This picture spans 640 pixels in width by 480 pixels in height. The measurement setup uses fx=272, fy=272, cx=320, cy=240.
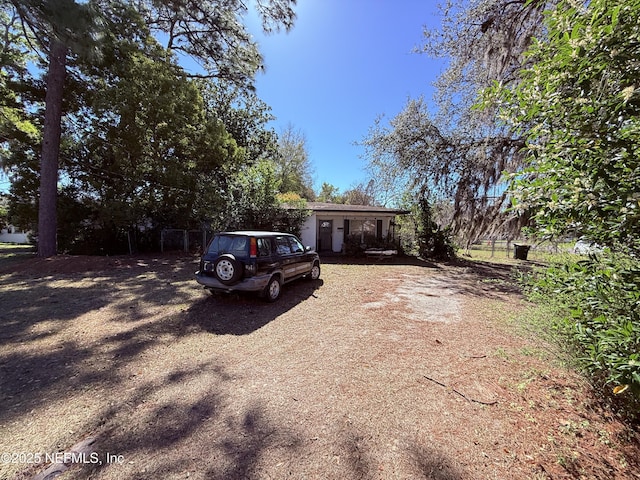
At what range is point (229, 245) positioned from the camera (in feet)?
18.7

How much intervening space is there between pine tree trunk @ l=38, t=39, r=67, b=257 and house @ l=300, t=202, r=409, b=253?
10.3 metres

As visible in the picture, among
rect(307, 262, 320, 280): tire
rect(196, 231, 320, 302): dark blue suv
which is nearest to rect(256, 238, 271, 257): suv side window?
rect(196, 231, 320, 302): dark blue suv

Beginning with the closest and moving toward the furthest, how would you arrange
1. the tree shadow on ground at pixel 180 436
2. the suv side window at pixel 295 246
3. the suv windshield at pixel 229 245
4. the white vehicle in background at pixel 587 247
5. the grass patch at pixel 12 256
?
1. the tree shadow on ground at pixel 180 436
2. the white vehicle in background at pixel 587 247
3. the suv windshield at pixel 229 245
4. the suv side window at pixel 295 246
5. the grass patch at pixel 12 256

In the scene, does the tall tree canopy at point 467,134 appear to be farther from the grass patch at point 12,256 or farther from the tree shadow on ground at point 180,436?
the grass patch at point 12,256

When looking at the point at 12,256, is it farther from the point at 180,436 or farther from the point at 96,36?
the point at 180,436

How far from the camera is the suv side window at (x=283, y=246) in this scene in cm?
639

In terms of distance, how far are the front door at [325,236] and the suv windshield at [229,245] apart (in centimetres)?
995

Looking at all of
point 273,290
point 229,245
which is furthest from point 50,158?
point 273,290

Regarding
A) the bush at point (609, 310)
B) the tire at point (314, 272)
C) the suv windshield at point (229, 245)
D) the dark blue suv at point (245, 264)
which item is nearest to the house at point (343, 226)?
the tire at point (314, 272)

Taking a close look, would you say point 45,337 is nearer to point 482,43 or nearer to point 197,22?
point 482,43

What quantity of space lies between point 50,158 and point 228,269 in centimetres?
1032

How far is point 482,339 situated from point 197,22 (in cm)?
1655

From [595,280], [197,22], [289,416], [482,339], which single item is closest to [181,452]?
[289,416]

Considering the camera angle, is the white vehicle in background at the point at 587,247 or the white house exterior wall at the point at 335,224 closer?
the white vehicle in background at the point at 587,247
